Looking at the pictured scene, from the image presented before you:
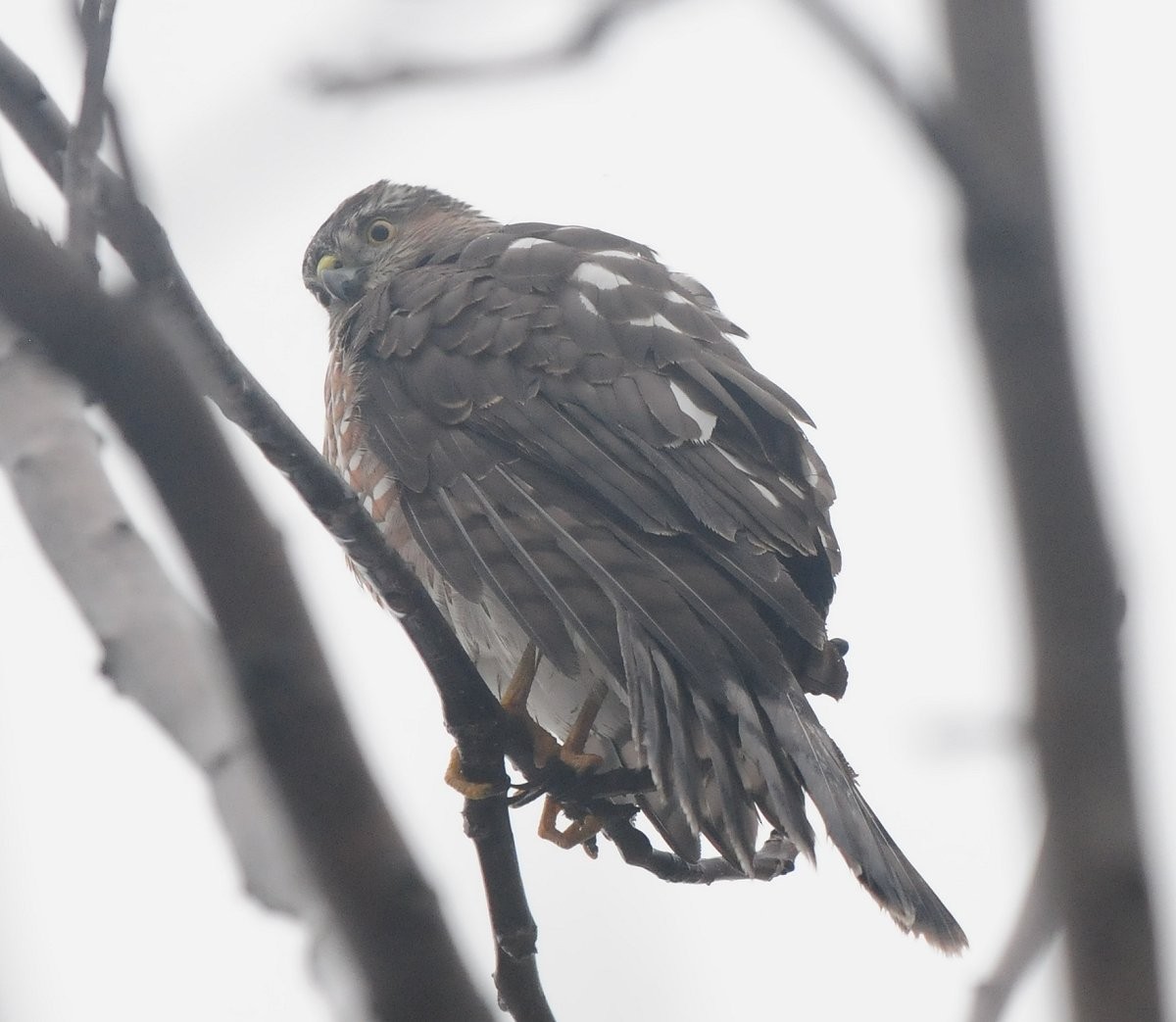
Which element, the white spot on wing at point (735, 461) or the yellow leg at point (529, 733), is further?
the white spot on wing at point (735, 461)

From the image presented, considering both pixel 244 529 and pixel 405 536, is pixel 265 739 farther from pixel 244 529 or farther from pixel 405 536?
pixel 405 536

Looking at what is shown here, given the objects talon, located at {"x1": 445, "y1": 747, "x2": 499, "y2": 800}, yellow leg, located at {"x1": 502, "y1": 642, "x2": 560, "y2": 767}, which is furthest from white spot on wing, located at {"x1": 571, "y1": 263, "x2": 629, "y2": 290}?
talon, located at {"x1": 445, "y1": 747, "x2": 499, "y2": 800}

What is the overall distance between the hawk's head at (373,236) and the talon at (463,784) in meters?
2.67

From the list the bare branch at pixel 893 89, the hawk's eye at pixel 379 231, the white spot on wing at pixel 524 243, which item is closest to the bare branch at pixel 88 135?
the bare branch at pixel 893 89

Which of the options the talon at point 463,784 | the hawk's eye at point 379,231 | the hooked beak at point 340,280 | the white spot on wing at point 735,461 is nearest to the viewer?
the talon at point 463,784

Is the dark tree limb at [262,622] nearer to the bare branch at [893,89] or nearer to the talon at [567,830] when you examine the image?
the bare branch at [893,89]

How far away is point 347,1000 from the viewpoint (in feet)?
3.70

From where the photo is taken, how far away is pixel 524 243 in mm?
4109

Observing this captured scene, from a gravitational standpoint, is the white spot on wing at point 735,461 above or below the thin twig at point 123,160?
below

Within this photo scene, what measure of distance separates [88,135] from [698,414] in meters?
2.03

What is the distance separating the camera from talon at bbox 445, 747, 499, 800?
2.88m

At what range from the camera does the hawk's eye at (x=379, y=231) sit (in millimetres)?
5695

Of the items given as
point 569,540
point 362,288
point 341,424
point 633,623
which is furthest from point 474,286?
point 362,288

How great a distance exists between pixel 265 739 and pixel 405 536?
8.53 feet
